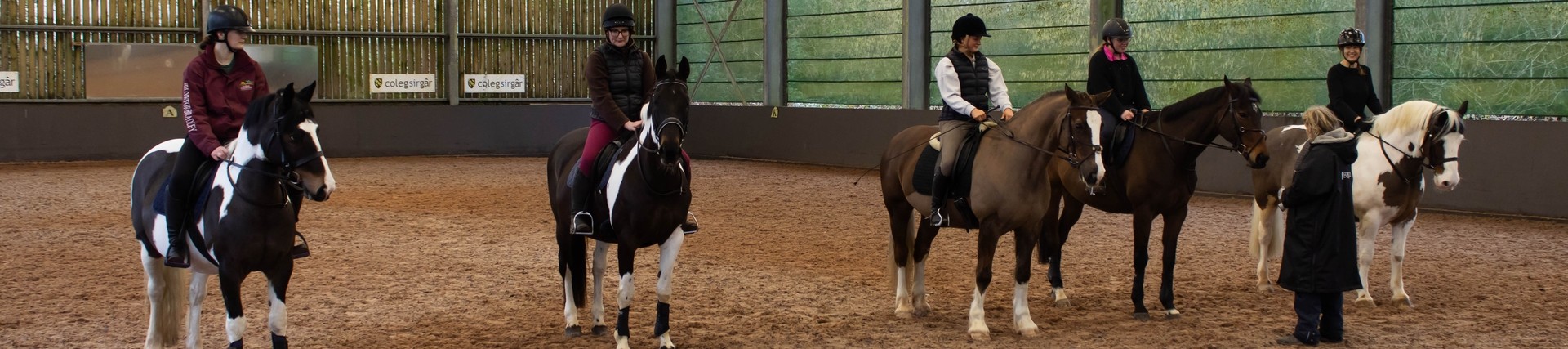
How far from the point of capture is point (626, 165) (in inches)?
196

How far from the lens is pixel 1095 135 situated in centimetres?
508

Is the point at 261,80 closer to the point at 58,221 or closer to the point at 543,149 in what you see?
the point at 58,221

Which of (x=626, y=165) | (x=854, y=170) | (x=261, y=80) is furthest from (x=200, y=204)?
(x=854, y=170)

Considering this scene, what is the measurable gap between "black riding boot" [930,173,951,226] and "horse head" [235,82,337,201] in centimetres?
255

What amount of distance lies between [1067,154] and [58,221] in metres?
8.02

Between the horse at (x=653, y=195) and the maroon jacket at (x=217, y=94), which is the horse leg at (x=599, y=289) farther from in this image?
the maroon jacket at (x=217, y=94)

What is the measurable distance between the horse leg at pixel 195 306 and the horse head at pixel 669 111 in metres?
1.71

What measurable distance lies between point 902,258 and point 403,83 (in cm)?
1410

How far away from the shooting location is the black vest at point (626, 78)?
5340mm

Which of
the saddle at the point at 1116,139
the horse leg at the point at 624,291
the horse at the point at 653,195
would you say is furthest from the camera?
the saddle at the point at 1116,139

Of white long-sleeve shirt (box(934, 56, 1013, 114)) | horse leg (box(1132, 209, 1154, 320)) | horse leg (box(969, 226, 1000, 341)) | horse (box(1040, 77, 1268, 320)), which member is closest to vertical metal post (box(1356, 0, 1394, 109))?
horse (box(1040, 77, 1268, 320))

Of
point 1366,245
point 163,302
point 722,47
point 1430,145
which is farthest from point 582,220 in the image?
point 722,47

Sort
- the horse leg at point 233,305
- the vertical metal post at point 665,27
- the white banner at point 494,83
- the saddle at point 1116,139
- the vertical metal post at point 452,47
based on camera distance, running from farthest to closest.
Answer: the vertical metal post at point 665,27 < the white banner at point 494,83 < the vertical metal post at point 452,47 < the saddle at point 1116,139 < the horse leg at point 233,305

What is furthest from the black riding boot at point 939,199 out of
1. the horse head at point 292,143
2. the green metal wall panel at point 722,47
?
the green metal wall panel at point 722,47
